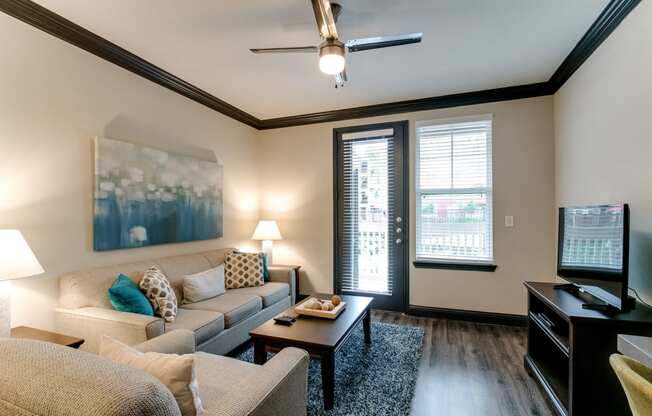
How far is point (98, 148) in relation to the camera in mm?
2465

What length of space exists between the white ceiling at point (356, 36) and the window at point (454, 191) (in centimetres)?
49

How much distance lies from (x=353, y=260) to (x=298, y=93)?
2.20 metres

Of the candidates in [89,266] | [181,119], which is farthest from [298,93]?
[89,266]

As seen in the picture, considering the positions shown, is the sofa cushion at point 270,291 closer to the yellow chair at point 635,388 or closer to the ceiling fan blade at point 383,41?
the ceiling fan blade at point 383,41

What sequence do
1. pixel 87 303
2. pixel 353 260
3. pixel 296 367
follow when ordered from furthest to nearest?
pixel 353 260 < pixel 87 303 < pixel 296 367

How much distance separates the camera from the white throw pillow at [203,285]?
2.83 m

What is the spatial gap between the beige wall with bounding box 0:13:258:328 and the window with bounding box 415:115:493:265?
9.67ft

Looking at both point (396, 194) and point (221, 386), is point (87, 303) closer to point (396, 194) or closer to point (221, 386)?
point (221, 386)

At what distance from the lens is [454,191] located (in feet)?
12.0

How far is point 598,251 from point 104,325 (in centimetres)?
317

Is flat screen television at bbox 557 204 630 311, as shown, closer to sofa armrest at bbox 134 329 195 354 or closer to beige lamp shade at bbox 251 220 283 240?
sofa armrest at bbox 134 329 195 354

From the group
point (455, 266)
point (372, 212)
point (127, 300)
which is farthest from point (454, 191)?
point (127, 300)

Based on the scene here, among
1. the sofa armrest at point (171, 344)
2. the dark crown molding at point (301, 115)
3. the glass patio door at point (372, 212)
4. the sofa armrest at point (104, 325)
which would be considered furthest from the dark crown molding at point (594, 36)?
the sofa armrest at point (104, 325)

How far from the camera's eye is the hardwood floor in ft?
6.67
